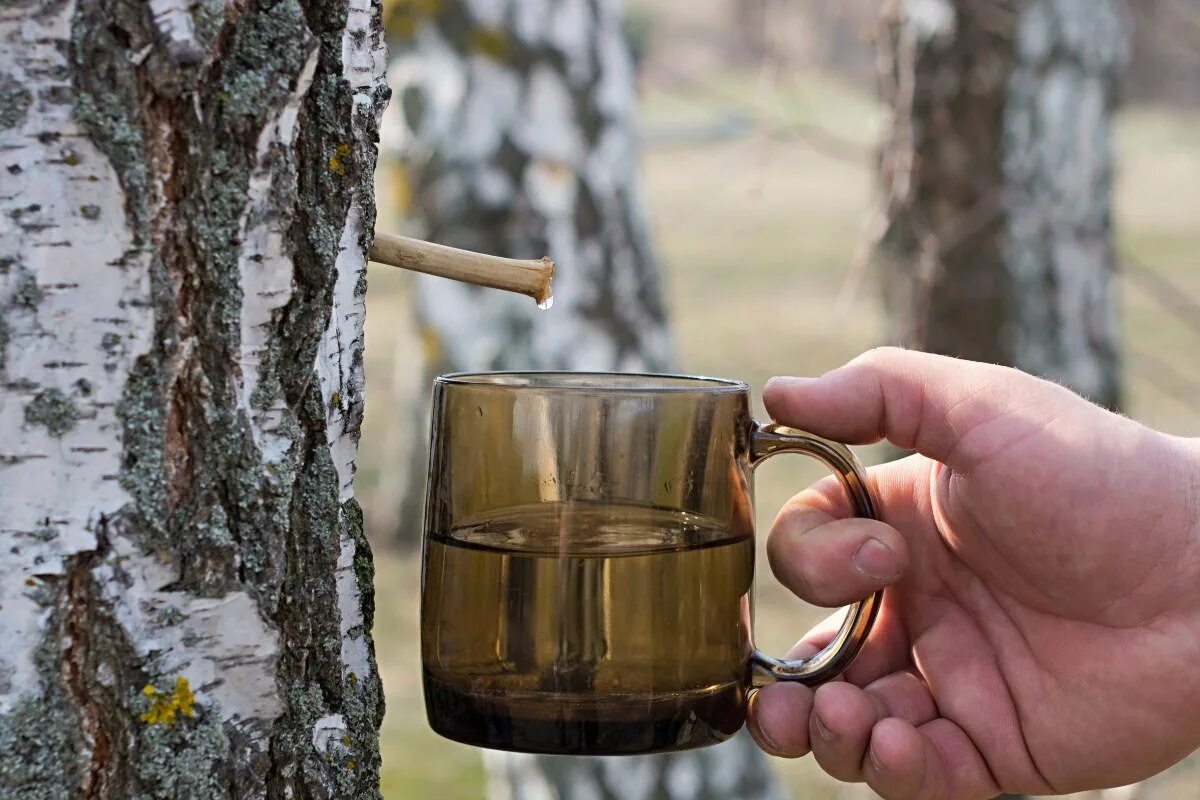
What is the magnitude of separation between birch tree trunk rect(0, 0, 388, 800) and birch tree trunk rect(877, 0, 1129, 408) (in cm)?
259

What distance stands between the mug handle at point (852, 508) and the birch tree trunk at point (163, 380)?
1.56 ft

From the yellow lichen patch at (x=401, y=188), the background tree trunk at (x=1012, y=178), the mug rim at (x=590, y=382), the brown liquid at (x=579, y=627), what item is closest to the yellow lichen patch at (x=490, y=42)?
the yellow lichen patch at (x=401, y=188)

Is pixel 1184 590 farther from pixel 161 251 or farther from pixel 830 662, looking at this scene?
pixel 161 251

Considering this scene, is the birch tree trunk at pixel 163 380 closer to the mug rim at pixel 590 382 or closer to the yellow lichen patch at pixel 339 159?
the yellow lichen patch at pixel 339 159

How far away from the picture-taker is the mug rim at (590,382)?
45.4 inches

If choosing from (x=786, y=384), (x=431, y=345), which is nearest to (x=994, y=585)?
(x=786, y=384)

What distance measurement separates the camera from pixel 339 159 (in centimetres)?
104

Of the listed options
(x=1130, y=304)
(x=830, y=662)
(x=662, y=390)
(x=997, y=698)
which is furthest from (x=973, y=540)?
(x=1130, y=304)

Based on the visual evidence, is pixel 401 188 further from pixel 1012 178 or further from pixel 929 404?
pixel 929 404

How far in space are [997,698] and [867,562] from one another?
0.34m

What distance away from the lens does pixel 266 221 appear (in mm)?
970

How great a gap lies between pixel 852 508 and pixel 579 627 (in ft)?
1.39

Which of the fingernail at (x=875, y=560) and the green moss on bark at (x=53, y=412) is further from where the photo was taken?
the fingernail at (x=875, y=560)

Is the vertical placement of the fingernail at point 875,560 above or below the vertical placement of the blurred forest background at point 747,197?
below
